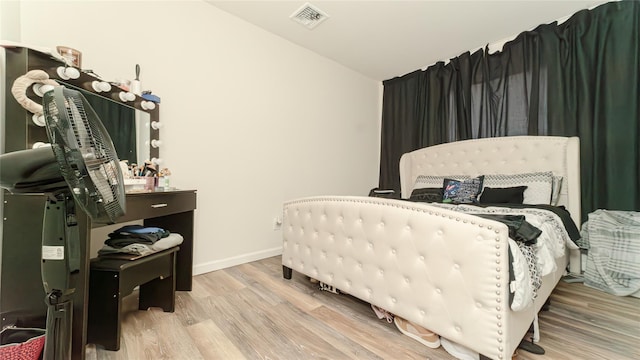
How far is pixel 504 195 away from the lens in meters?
2.29

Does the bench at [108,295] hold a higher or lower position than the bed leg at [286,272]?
higher

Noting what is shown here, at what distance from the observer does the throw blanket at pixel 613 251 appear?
191 centimetres

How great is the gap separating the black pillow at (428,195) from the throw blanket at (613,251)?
3.87 ft

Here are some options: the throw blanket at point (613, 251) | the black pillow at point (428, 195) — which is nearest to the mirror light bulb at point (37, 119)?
the black pillow at point (428, 195)

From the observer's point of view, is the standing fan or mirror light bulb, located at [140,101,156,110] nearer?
the standing fan

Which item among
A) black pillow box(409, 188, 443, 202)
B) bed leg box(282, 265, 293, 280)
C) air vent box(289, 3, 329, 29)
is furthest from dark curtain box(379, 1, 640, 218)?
bed leg box(282, 265, 293, 280)

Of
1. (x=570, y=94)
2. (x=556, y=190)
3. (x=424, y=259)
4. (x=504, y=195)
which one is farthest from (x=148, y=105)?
(x=570, y=94)

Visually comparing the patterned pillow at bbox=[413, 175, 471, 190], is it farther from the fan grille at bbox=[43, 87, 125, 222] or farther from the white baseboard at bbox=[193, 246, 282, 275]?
the fan grille at bbox=[43, 87, 125, 222]

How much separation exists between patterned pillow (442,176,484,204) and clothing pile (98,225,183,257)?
7.94 ft

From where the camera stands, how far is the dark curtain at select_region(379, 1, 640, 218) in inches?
81.4

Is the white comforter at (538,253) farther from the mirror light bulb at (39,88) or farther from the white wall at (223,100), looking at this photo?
the mirror light bulb at (39,88)

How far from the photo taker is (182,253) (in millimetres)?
1837

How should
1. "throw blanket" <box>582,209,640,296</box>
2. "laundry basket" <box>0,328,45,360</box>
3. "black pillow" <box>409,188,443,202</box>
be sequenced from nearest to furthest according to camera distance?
1. "laundry basket" <box>0,328,45,360</box>
2. "throw blanket" <box>582,209,640,296</box>
3. "black pillow" <box>409,188,443,202</box>

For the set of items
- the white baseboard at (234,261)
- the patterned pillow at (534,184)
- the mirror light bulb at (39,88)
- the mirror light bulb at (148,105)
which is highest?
the mirror light bulb at (148,105)
